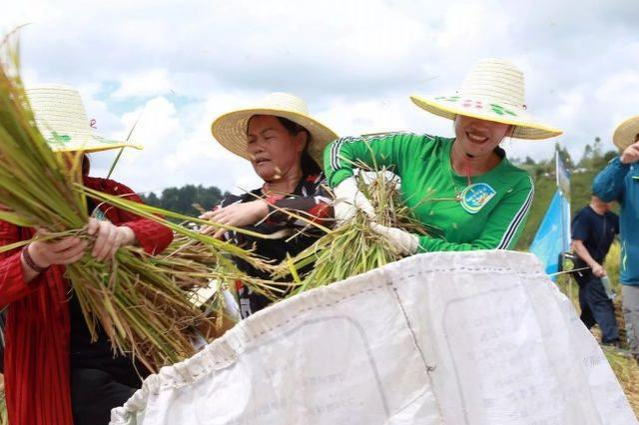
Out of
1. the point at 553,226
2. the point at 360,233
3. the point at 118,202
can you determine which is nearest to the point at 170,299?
the point at 118,202

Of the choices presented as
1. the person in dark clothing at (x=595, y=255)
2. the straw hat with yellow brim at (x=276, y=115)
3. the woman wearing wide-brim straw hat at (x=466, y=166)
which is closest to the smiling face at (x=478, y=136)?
the woman wearing wide-brim straw hat at (x=466, y=166)

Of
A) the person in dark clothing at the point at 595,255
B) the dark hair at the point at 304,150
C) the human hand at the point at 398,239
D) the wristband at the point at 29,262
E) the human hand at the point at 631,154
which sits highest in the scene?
the dark hair at the point at 304,150

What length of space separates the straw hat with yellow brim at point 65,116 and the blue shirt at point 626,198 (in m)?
2.66

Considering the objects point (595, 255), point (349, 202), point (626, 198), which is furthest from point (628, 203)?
point (349, 202)

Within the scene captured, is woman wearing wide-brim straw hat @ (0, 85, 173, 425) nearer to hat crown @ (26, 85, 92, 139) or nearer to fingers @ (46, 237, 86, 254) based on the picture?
hat crown @ (26, 85, 92, 139)

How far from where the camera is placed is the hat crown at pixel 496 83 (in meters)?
2.19

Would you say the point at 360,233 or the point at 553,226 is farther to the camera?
the point at 553,226

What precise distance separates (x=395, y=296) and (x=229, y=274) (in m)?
0.74

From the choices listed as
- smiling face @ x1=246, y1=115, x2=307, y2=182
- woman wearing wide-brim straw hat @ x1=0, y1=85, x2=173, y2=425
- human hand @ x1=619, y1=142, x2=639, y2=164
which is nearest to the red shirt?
woman wearing wide-brim straw hat @ x1=0, y1=85, x2=173, y2=425

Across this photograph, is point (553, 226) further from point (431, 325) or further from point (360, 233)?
point (431, 325)

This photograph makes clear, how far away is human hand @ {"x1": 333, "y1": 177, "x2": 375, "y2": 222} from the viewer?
195cm

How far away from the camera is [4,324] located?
196cm

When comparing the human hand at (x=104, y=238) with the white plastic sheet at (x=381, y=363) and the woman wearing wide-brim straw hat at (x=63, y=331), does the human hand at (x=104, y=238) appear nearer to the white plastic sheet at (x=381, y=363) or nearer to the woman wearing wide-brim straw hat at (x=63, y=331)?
the woman wearing wide-brim straw hat at (x=63, y=331)

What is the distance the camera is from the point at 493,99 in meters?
2.17
